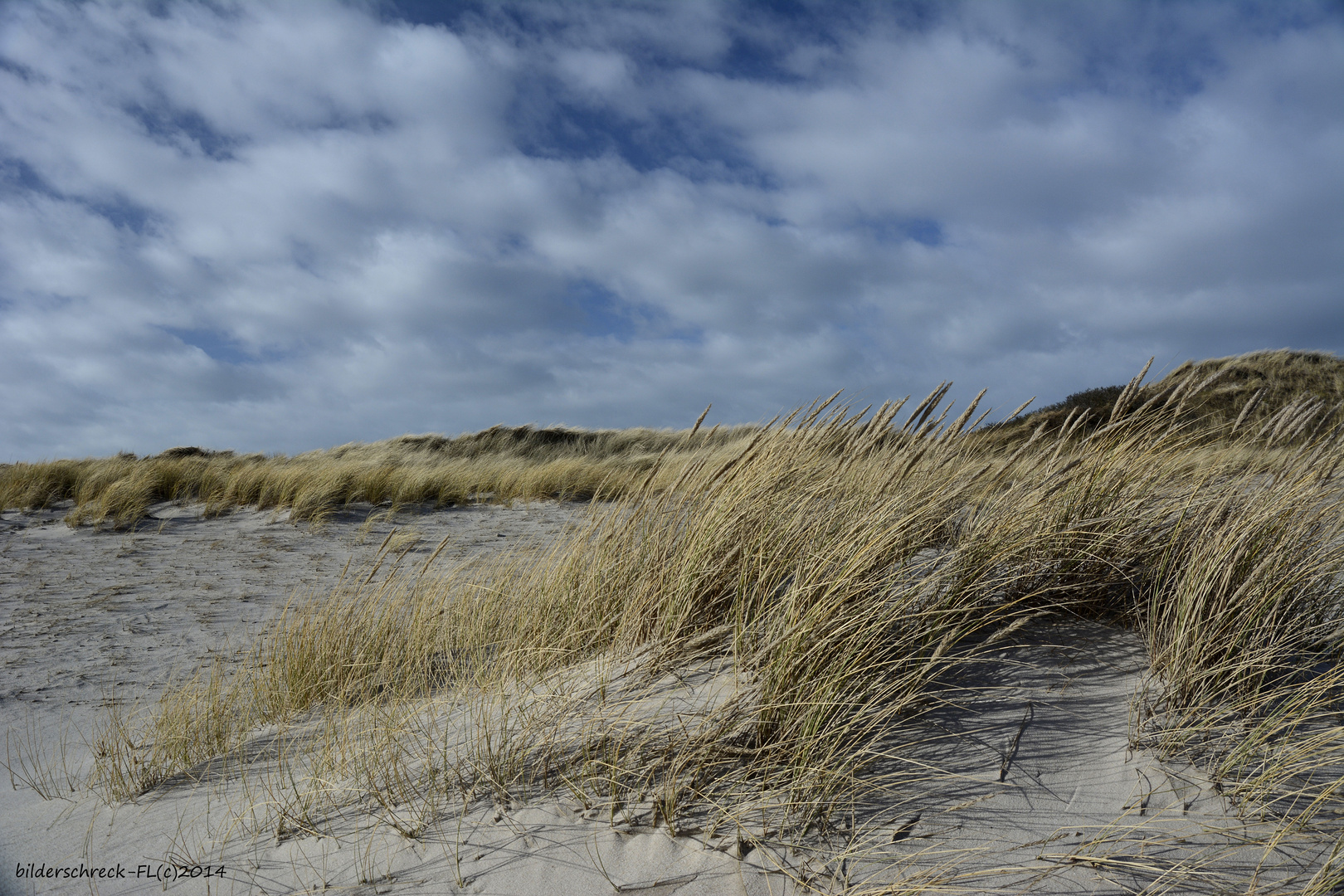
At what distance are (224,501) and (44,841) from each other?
23.0 ft

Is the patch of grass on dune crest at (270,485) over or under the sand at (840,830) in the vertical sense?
over

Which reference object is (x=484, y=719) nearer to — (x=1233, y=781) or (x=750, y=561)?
(x=750, y=561)

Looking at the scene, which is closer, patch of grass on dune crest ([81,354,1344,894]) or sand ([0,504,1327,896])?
sand ([0,504,1327,896])

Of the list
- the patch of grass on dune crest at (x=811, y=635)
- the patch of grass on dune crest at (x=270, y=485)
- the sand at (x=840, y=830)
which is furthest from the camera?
the patch of grass on dune crest at (x=270, y=485)

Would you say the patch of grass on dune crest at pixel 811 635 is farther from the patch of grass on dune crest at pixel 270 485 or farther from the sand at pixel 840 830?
the patch of grass on dune crest at pixel 270 485

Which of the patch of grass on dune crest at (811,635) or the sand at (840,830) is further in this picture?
the patch of grass on dune crest at (811,635)

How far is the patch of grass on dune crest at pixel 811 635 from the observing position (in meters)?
1.84

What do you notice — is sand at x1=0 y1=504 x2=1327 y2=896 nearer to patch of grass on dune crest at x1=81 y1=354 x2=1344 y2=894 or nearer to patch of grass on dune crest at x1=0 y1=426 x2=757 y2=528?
patch of grass on dune crest at x1=81 y1=354 x2=1344 y2=894

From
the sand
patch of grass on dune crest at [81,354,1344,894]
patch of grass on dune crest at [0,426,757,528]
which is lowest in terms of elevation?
the sand

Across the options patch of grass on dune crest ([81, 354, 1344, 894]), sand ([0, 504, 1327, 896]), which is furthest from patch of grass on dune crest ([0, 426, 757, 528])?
sand ([0, 504, 1327, 896])

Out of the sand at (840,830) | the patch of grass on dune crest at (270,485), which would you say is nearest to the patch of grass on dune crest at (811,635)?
the sand at (840,830)

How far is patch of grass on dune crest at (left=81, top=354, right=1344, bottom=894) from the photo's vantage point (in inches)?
72.3

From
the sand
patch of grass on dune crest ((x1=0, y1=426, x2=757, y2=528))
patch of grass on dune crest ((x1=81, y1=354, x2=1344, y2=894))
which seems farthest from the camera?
patch of grass on dune crest ((x1=0, y1=426, x2=757, y2=528))

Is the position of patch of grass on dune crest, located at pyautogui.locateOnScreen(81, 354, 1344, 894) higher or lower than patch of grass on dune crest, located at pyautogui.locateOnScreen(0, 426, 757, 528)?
lower
